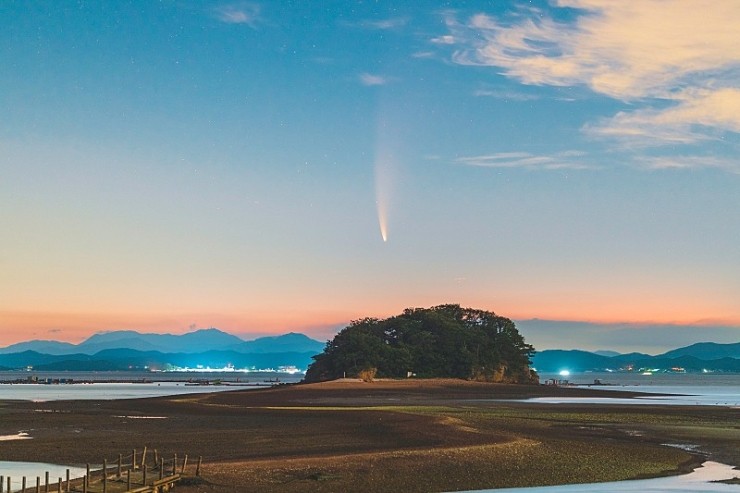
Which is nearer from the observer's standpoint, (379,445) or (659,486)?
(659,486)

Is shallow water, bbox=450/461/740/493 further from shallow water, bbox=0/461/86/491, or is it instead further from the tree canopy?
the tree canopy

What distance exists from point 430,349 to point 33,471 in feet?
452

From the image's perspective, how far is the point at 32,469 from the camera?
116 feet

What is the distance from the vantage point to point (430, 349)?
170 m

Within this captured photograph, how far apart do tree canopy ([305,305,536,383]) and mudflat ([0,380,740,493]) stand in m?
88.9

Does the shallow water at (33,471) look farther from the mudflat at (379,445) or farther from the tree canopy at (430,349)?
the tree canopy at (430,349)

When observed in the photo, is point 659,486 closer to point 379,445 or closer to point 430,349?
point 379,445

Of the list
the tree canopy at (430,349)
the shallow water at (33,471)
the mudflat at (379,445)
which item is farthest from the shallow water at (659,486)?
the tree canopy at (430,349)

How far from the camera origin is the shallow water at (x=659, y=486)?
111ft

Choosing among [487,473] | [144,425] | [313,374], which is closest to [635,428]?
[487,473]

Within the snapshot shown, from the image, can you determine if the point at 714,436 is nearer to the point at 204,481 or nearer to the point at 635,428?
the point at 635,428

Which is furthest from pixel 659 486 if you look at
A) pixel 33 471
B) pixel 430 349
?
pixel 430 349

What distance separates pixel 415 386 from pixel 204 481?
116 metres

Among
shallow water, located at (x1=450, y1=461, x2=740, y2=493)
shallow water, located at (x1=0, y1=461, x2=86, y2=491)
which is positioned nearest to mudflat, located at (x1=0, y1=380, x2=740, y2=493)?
shallow water, located at (x1=450, y1=461, x2=740, y2=493)
